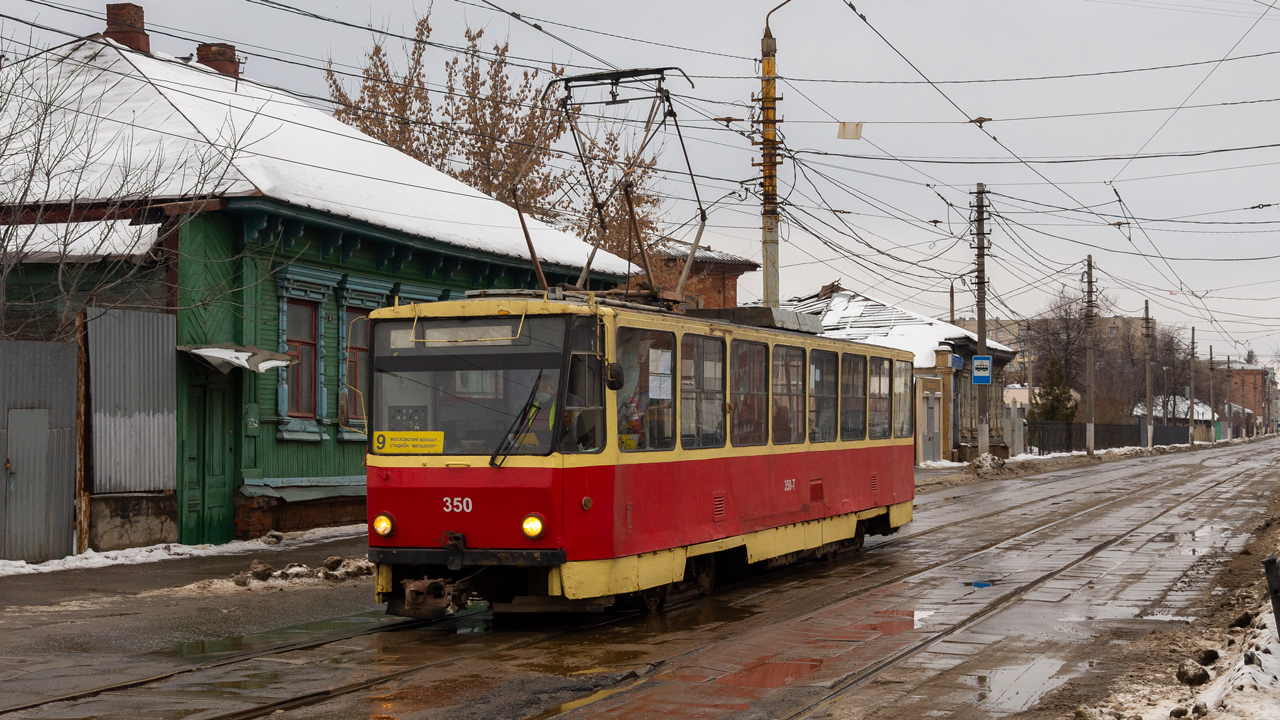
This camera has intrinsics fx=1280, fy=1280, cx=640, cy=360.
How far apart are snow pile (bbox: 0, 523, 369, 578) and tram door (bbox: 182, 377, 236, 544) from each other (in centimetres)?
30

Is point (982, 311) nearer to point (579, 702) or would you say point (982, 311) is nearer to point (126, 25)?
point (126, 25)

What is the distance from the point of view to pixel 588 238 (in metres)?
36.2

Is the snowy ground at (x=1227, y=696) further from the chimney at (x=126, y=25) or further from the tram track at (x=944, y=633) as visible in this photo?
the chimney at (x=126, y=25)

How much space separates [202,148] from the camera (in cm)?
1812

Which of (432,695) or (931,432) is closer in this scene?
(432,695)

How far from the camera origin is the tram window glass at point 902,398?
1705 centimetres

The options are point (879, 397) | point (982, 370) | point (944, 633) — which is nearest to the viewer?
point (944, 633)

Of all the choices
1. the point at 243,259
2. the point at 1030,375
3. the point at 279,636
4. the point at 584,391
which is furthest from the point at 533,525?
the point at 1030,375

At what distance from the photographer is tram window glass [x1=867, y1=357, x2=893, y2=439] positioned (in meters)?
16.1

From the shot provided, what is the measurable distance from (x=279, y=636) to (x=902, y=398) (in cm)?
974

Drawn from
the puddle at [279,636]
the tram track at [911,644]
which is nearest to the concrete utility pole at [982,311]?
the tram track at [911,644]

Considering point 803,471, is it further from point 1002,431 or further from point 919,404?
point 1002,431

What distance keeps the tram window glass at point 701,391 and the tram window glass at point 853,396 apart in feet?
11.6

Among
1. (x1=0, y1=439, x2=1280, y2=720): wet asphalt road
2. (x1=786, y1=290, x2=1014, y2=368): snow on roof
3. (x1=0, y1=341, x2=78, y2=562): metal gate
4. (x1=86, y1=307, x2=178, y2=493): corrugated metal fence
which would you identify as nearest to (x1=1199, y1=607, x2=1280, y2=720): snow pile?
(x1=0, y1=439, x2=1280, y2=720): wet asphalt road
